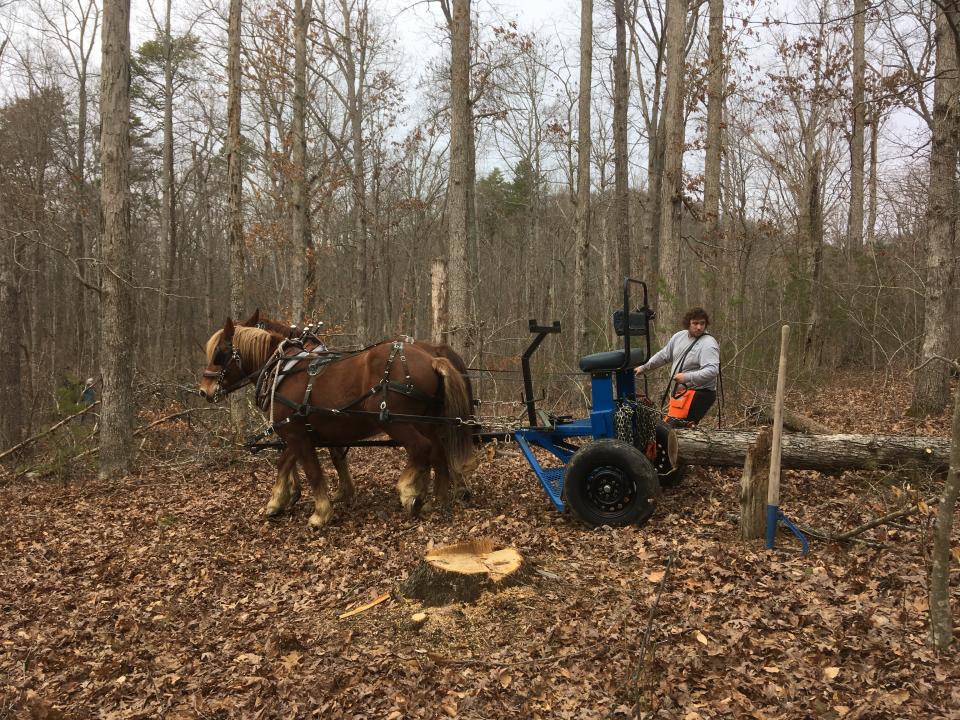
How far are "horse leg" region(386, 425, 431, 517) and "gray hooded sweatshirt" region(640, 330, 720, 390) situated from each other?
85.8 inches

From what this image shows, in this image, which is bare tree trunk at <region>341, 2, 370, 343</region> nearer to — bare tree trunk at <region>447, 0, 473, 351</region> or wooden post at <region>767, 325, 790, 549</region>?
bare tree trunk at <region>447, 0, 473, 351</region>

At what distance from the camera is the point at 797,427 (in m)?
→ 7.91

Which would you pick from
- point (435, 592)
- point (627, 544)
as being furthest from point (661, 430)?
point (435, 592)

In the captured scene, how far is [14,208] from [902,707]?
20.1m

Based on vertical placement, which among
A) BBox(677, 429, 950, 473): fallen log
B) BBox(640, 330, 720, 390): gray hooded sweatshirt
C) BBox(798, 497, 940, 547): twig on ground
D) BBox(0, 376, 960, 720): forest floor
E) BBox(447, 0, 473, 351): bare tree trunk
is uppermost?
BBox(447, 0, 473, 351): bare tree trunk

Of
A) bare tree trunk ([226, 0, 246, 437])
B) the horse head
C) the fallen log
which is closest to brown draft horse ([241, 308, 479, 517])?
the horse head

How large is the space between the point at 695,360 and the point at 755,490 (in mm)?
1643

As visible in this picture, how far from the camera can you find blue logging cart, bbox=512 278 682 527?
5.53m

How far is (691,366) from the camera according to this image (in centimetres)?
648

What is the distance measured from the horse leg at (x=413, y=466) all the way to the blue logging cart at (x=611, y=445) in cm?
92

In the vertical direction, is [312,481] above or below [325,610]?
above

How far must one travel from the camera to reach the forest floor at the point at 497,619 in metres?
3.44

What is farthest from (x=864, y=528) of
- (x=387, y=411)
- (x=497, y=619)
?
(x=387, y=411)

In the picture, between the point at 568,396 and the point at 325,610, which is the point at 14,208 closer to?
the point at 568,396
